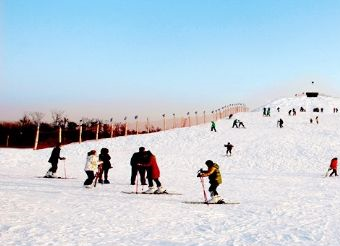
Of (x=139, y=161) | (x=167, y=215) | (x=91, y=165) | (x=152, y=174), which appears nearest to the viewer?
(x=167, y=215)

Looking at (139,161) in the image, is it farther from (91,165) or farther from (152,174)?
(91,165)

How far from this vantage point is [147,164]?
16.0 metres

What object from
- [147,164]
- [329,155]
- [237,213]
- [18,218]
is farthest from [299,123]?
[18,218]

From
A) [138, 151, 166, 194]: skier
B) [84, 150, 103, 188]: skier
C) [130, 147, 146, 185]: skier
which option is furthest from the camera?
[130, 147, 146, 185]: skier

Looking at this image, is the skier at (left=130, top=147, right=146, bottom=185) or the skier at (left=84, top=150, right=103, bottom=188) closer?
the skier at (left=84, top=150, right=103, bottom=188)

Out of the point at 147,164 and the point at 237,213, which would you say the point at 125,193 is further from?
the point at 237,213

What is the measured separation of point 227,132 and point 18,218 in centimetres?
3802

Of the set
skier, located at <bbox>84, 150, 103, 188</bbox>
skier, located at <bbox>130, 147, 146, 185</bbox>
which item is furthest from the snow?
skier, located at <bbox>130, 147, 146, 185</bbox>

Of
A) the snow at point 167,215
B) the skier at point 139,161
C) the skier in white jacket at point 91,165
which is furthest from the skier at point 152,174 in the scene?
the skier in white jacket at point 91,165

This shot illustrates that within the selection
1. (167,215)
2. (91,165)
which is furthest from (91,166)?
(167,215)

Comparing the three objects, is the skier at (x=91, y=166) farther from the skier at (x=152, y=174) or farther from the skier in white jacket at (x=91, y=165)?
the skier at (x=152, y=174)

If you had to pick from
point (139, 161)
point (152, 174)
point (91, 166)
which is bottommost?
point (152, 174)

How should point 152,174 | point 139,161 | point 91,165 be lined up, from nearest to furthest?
point 152,174 → point 91,165 → point 139,161

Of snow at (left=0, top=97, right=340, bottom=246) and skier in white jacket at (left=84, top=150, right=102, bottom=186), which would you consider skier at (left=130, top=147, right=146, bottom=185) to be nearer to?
snow at (left=0, top=97, right=340, bottom=246)
